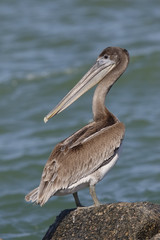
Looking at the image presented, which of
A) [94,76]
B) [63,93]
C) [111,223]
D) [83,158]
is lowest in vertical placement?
[111,223]

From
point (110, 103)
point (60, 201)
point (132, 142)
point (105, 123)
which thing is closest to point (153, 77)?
point (110, 103)

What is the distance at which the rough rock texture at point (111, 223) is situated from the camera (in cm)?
745

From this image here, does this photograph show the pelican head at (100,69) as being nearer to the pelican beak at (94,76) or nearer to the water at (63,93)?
the pelican beak at (94,76)

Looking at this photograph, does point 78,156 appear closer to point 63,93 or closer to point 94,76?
point 94,76

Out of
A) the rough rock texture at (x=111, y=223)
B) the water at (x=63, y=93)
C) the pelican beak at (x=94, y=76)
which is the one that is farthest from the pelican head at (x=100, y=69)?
the water at (x=63, y=93)

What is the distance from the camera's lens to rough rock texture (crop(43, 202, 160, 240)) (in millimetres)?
7453

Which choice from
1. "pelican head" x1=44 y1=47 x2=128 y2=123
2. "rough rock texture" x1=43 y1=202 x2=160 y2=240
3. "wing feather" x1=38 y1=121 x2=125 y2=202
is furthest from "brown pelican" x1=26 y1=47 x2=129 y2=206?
"rough rock texture" x1=43 y1=202 x2=160 y2=240

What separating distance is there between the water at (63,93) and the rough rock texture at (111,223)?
3386 mm

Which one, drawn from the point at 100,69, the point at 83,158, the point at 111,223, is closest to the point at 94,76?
the point at 100,69

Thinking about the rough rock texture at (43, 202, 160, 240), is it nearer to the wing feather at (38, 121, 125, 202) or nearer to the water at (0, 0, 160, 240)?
the wing feather at (38, 121, 125, 202)

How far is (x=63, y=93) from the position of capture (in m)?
19.0

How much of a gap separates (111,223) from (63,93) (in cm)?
1162

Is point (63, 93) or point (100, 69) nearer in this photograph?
point (100, 69)

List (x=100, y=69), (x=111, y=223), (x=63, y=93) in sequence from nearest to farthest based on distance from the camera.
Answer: (x=111, y=223) < (x=100, y=69) < (x=63, y=93)
